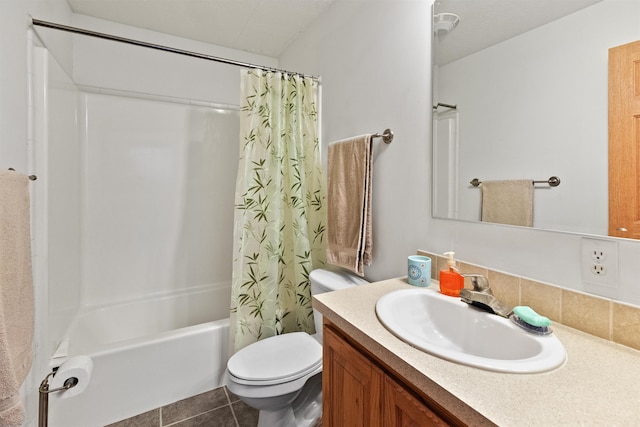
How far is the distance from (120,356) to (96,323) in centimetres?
74

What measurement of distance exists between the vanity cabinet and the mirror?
2.05 feet

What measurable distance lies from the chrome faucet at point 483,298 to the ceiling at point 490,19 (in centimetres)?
80

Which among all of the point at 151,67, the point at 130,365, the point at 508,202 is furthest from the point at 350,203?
the point at 151,67

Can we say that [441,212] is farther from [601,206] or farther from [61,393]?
[61,393]

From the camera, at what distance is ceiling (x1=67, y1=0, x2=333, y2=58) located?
5.92 ft

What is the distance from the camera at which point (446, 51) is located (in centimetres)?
112

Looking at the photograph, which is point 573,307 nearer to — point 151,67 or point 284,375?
point 284,375

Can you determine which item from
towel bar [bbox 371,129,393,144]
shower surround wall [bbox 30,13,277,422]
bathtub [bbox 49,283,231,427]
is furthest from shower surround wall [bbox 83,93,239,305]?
towel bar [bbox 371,129,393,144]

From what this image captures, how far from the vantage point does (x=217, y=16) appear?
6.33 feet

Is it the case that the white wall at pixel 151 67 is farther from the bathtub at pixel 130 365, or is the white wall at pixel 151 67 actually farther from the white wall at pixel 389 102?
the bathtub at pixel 130 365

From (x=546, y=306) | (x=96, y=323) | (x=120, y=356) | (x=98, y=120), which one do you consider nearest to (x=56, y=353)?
(x=120, y=356)

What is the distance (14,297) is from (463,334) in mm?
1416

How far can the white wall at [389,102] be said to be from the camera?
4.02 ft


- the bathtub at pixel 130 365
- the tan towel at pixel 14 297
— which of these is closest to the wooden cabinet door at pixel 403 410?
the tan towel at pixel 14 297
